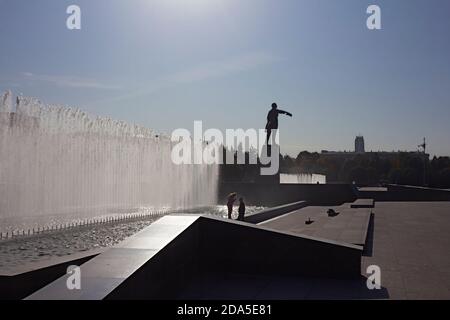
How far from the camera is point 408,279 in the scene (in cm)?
623

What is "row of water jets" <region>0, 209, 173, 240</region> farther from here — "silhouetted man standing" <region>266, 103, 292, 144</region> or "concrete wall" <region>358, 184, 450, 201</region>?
"concrete wall" <region>358, 184, 450, 201</region>

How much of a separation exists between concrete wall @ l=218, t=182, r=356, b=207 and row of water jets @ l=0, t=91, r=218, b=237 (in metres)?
5.28

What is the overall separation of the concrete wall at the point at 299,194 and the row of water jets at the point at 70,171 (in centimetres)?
528

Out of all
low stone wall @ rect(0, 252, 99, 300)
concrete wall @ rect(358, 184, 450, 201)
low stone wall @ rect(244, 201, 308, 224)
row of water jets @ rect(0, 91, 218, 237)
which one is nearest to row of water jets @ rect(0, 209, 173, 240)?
row of water jets @ rect(0, 91, 218, 237)

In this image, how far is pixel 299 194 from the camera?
93.5ft

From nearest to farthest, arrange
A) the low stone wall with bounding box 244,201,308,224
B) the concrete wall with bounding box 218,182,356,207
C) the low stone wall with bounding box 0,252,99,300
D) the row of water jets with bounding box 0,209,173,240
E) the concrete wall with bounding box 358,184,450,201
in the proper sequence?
the low stone wall with bounding box 0,252,99,300
the row of water jets with bounding box 0,209,173,240
the low stone wall with bounding box 244,201,308,224
the concrete wall with bounding box 358,184,450,201
the concrete wall with bounding box 218,182,356,207

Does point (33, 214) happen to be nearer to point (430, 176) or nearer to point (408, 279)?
point (408, 279)

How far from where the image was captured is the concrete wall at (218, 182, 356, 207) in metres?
28.3

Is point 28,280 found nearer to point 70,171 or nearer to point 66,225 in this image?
point 66,225

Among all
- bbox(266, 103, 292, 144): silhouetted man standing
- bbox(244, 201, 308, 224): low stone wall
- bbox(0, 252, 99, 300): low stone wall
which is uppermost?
bbox(266, 103, 292, 144): silhouetted man standing
